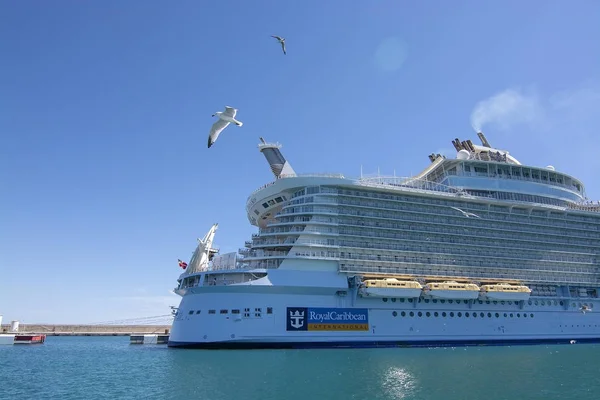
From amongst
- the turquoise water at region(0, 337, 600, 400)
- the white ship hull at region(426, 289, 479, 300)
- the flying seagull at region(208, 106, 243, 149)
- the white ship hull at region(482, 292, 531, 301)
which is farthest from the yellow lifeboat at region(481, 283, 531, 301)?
the flying seagull at region(208, 106, 243, 149)

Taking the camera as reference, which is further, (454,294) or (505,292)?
(505,292)

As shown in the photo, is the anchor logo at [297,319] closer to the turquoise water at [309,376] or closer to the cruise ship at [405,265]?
the cruise ship at [405,265]

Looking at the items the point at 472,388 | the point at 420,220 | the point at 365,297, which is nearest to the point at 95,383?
the point at 472,388

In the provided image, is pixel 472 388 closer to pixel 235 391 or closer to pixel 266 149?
pixel 235 391

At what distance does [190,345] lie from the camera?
3606 cm

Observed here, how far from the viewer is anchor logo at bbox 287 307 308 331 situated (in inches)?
1391

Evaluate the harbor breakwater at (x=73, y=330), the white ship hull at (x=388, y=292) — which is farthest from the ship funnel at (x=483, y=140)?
the harbor breakwater at (x=73, y=330)

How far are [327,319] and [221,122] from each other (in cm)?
1989

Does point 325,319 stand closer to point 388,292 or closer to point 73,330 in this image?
point 388,292

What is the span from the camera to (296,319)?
35562mm

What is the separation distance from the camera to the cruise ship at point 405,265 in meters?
36.0

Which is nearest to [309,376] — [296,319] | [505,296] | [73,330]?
[296,319]

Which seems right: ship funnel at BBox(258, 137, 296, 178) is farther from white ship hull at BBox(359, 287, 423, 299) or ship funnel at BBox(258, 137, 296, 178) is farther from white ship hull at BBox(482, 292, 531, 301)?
white ship hull at BBox(482, 292, 531, 301)

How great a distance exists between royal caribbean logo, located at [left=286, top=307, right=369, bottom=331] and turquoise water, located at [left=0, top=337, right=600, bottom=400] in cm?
225
